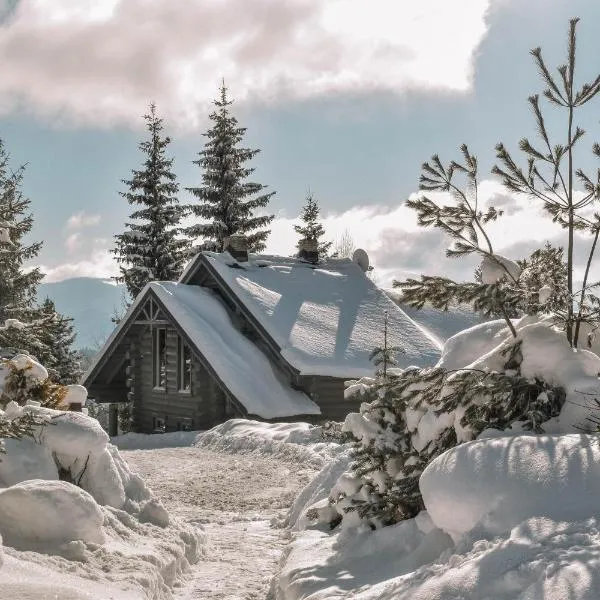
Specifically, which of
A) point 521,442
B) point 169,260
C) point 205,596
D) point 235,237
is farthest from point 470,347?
point 169,260

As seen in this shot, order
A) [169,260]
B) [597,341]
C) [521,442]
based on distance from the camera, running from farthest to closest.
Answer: [169,260], [597,341], [521,442]

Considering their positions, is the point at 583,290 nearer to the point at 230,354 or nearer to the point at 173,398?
the point at 230,354

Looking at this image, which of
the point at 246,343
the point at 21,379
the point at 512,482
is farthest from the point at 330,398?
the point at 512,482

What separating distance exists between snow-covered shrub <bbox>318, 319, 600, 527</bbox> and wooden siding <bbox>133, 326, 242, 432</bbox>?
1345cm

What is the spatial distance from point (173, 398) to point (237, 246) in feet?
19.4

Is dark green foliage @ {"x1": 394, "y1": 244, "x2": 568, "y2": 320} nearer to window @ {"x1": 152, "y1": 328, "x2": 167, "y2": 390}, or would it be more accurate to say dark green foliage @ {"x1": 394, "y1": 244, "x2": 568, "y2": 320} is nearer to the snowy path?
the snowy path

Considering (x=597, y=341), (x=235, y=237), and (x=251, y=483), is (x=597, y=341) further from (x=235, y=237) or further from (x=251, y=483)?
(x=235, y=237)

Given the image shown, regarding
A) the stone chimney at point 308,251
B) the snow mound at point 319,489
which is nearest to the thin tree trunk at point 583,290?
the snow mound at point 319,489

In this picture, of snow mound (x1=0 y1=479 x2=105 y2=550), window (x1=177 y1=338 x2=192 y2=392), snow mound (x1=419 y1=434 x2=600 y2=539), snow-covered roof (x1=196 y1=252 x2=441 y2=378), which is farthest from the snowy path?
snow-covered roof (x1=196 y1=252 x2=441 y2=378)

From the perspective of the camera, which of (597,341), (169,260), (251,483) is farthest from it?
(169,260)

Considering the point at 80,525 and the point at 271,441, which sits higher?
the point at 80,525

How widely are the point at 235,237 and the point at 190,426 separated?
272 inches

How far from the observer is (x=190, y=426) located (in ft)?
73.5

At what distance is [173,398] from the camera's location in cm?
2311
